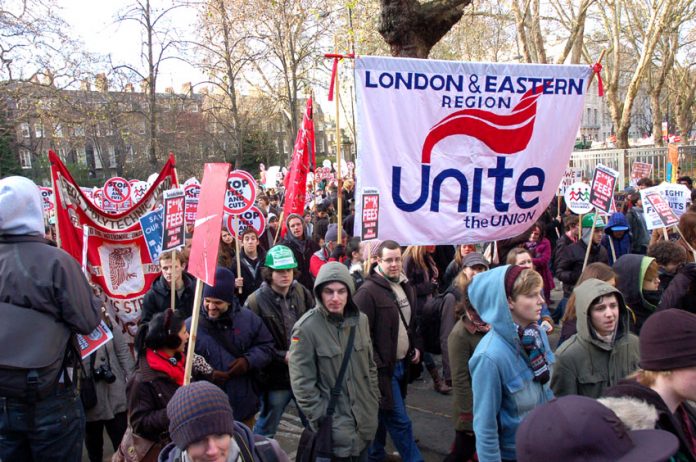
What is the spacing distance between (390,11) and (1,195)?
4.82 m

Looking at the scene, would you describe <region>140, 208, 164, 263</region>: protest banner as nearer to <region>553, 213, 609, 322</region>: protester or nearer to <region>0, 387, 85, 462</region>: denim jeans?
<region>0, 387, 85, 462</region>: denim jeans

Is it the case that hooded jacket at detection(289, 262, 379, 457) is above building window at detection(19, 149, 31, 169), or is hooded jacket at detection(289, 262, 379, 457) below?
below

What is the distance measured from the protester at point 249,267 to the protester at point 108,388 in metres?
2.33

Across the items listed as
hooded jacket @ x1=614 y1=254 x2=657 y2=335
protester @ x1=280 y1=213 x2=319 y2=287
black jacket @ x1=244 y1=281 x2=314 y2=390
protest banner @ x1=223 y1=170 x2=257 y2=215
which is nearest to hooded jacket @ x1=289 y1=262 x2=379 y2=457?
black jacket @ x1=244 y1=281 x2=314 y2=390

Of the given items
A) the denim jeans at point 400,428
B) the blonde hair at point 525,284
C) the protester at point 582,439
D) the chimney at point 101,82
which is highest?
the chimney at point 101,82

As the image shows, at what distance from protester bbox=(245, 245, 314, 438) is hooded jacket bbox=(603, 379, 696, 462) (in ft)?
9.30

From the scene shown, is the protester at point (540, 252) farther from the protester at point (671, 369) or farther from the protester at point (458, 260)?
the protester at point (671, 369)

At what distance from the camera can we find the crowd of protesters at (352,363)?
7.54ft

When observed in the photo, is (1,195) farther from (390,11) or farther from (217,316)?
(390,11)

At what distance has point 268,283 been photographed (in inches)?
194

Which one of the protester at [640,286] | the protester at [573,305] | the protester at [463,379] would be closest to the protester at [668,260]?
the protester at [640,286]

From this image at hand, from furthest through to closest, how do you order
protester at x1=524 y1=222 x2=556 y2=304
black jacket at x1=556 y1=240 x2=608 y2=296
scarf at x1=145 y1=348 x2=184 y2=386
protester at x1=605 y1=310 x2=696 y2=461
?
protester at x1=524 y1=222 x2=556 y2=304 → black jacket at x1=556 y1=240 x2=608 y2=296 → scarf at x1=145 y1=348 x2=184 y2=386 → protester at x1=605 y1=310 x2=696 y2=461

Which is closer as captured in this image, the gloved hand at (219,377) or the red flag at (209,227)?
the red flag at (209,227)

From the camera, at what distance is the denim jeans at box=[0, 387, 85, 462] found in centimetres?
313
